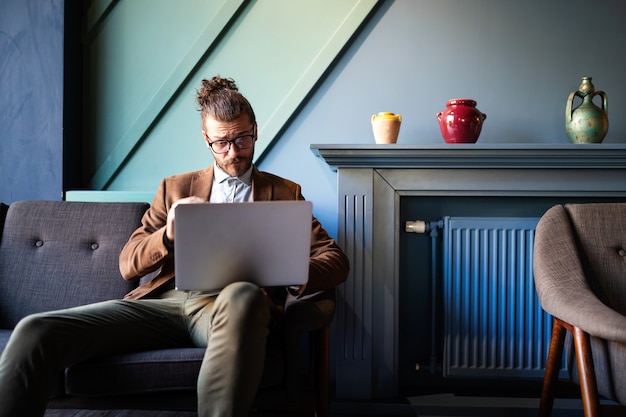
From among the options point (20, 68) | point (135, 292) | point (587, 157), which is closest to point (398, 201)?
point (587, 157)

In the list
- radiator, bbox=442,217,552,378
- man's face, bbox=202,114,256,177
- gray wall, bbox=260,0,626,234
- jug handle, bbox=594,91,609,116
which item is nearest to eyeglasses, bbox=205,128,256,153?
man's face, bbox=202,114,256,177

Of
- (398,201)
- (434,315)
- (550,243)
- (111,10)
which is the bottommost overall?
(434,315)

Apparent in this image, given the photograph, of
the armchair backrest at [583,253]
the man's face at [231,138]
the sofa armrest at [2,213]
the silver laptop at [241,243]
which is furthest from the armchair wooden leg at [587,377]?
the sofa armrest at [2,213]

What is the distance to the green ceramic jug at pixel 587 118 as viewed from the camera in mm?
2020

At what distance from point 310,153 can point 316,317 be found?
102cm

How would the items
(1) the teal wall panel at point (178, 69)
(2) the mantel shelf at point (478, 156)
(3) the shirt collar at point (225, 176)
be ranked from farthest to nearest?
(1) the teal wall panel at point (178, 69) < (2) the mantel shelf at point (478, 156) < (3) the shirt collar at point (225, 176)

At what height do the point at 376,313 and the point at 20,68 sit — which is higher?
the point at 20,68

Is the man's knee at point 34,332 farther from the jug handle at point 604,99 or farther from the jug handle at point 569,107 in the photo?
the jug handle at point 604,99

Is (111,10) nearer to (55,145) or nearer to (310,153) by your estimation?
(55,145)

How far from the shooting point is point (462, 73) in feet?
7.50

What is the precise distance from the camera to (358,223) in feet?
6.82

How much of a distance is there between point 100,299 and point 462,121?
149cm

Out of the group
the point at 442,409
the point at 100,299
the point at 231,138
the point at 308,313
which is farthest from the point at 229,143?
the point at 442,409

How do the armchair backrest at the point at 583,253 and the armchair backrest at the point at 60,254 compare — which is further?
the armchair backrest at the point at 60,254
